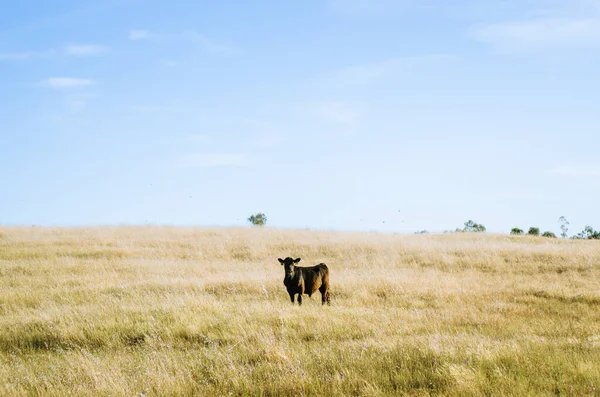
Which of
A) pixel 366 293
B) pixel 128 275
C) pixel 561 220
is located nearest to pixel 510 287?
pixel 366 293

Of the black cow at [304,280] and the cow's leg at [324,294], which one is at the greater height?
the black cow at [304,280]

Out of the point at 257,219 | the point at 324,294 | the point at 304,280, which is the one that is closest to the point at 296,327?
the point at 304,280

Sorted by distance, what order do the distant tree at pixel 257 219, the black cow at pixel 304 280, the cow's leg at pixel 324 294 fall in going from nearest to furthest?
the black cow at pixel 304 280, the cow's leg at pixel 324 294, the distant tree at pixel 257 219

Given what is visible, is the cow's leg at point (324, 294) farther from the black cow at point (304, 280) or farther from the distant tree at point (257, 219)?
the distant tree at point (257, 219)

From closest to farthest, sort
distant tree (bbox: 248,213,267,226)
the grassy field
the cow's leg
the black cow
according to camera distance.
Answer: the grassy field < the black cow < the cow's leg < distant tree (bbox: 248,213,267,226)

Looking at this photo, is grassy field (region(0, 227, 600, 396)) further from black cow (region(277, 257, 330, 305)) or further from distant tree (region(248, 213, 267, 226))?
distant tree (region(248, 213, 267, 226))

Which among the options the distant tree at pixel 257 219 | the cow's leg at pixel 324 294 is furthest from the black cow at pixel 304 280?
the distant tree at pixel 257 219

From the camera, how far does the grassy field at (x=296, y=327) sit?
6.69 metres

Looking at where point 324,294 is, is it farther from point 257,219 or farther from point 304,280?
point 257,219

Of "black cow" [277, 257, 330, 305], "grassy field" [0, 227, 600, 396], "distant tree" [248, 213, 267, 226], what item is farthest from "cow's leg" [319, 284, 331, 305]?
"distant tree" [248, 213, 267, 226]

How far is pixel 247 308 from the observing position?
1237cm

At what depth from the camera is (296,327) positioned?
10828 millimetres

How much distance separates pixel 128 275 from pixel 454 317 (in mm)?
13302

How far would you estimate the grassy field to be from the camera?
21.9 feet
